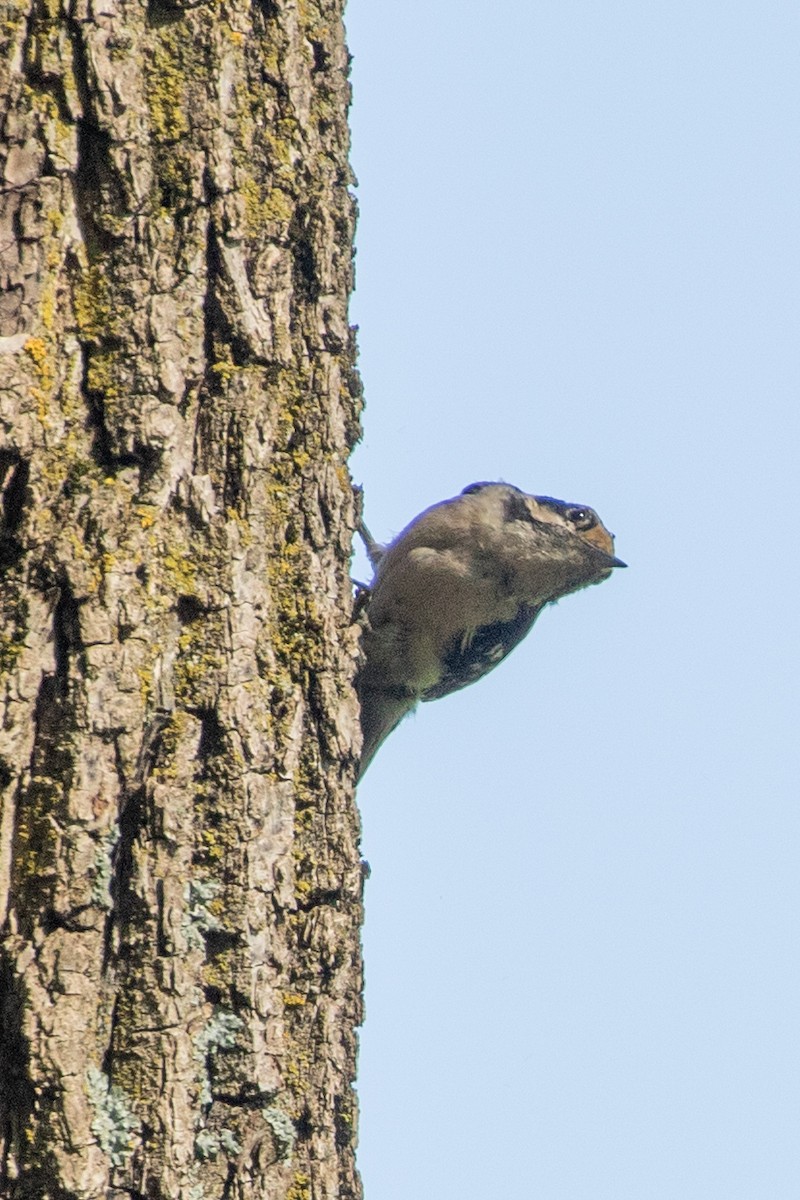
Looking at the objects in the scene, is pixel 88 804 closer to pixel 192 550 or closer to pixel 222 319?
pixel 192 550

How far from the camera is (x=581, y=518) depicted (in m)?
6.66

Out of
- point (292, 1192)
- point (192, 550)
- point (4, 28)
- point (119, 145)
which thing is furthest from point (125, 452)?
point (292, 1192)

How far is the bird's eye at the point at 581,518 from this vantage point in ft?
21.7

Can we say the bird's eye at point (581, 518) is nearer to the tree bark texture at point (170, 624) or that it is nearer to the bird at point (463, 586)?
the bird at point (463, 586)

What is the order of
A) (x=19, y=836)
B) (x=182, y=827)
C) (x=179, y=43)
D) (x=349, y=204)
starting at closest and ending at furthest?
(x=19, y=836) < (x=182, y=827) < (x=179, y=43) < (x=349, y=204)

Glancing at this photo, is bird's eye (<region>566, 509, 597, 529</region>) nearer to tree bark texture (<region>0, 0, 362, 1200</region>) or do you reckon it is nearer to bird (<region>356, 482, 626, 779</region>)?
bird (<region>356, 482, 626, 779</region>)

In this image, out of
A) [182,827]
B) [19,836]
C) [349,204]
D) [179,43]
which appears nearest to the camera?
[19,836]

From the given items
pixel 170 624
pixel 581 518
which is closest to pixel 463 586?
pixel 581 518

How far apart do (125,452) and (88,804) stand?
1.98 feet

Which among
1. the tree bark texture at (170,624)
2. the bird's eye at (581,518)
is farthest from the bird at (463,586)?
the tree bark texture at (170,624)

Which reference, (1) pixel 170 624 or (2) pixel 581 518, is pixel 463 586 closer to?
(2) pixel 581 518

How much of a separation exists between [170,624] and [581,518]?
4406mm

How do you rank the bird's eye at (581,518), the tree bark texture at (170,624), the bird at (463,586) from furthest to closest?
the bird's eye at (581,518) → the bird at (463,586) → the tree bark texture at (170,624)

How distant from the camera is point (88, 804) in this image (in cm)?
227
